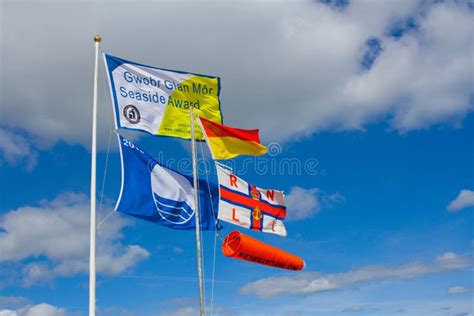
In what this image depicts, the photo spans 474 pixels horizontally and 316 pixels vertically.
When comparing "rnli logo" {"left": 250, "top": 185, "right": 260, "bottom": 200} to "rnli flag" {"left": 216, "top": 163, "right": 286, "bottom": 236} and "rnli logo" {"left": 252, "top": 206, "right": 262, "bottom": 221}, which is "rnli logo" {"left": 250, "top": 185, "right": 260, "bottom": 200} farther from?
"rnli logo" {"left": 252, "top": 206, "right": 262, "bottom": 221}

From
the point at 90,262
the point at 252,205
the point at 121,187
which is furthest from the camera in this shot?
the point at 252,205

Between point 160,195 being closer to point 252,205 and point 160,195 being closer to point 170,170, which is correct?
point 170,170

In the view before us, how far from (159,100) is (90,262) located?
980 centimetres

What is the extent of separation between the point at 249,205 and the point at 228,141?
3.70 metres

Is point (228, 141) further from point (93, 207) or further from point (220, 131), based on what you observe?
point (93, 207)

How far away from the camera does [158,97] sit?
28.0 m

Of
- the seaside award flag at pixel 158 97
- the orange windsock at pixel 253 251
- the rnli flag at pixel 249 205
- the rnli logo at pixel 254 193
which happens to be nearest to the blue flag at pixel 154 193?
the rnli flag at pixel 249 205

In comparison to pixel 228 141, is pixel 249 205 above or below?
below

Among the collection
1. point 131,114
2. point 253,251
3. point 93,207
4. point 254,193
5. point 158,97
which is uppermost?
point 158,97

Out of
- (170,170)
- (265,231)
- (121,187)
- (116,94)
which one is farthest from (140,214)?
(265,231)

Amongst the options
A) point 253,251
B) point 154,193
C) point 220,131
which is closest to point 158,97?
point 220,131

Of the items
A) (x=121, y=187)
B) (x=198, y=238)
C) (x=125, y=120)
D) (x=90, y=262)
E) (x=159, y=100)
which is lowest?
(x=90, y=262)

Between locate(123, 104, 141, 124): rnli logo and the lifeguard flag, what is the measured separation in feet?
11.3

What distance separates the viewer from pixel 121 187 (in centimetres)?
2455
